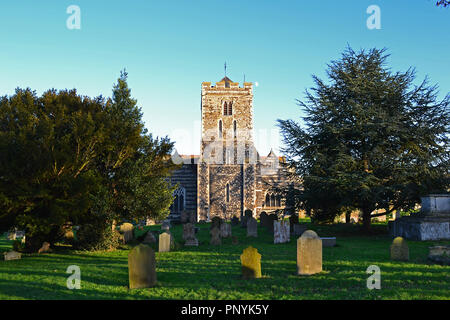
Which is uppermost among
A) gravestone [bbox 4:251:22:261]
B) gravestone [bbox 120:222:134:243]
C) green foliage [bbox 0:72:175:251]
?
green foliage [bbox 0:72:175:251]

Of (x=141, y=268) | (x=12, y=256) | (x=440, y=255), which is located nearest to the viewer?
(x=141, y=268)

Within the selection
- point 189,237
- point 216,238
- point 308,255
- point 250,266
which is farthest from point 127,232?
point 308,255

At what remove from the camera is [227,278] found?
27.1 feet

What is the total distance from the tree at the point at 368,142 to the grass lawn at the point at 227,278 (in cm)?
500

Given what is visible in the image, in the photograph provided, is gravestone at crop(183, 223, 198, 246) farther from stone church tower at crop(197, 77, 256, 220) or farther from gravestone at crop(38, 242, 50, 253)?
stone church tower at crop(197, 77, 256, 220)

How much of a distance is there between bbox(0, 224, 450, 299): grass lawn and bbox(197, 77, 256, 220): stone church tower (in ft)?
71.3

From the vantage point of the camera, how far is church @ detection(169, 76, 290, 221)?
113ft

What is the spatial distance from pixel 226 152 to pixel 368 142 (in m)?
19.2

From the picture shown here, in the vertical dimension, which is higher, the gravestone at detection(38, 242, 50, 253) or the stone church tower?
the stone church tower

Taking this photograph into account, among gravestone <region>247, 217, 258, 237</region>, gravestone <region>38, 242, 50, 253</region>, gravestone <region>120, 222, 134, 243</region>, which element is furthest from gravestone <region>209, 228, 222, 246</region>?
gravestone <region>38, 242, 50, 253</region>

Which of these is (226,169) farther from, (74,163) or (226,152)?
(74,163)

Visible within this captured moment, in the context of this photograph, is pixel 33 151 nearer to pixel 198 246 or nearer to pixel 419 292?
pixel 198 246

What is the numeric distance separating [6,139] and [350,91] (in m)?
15.5
